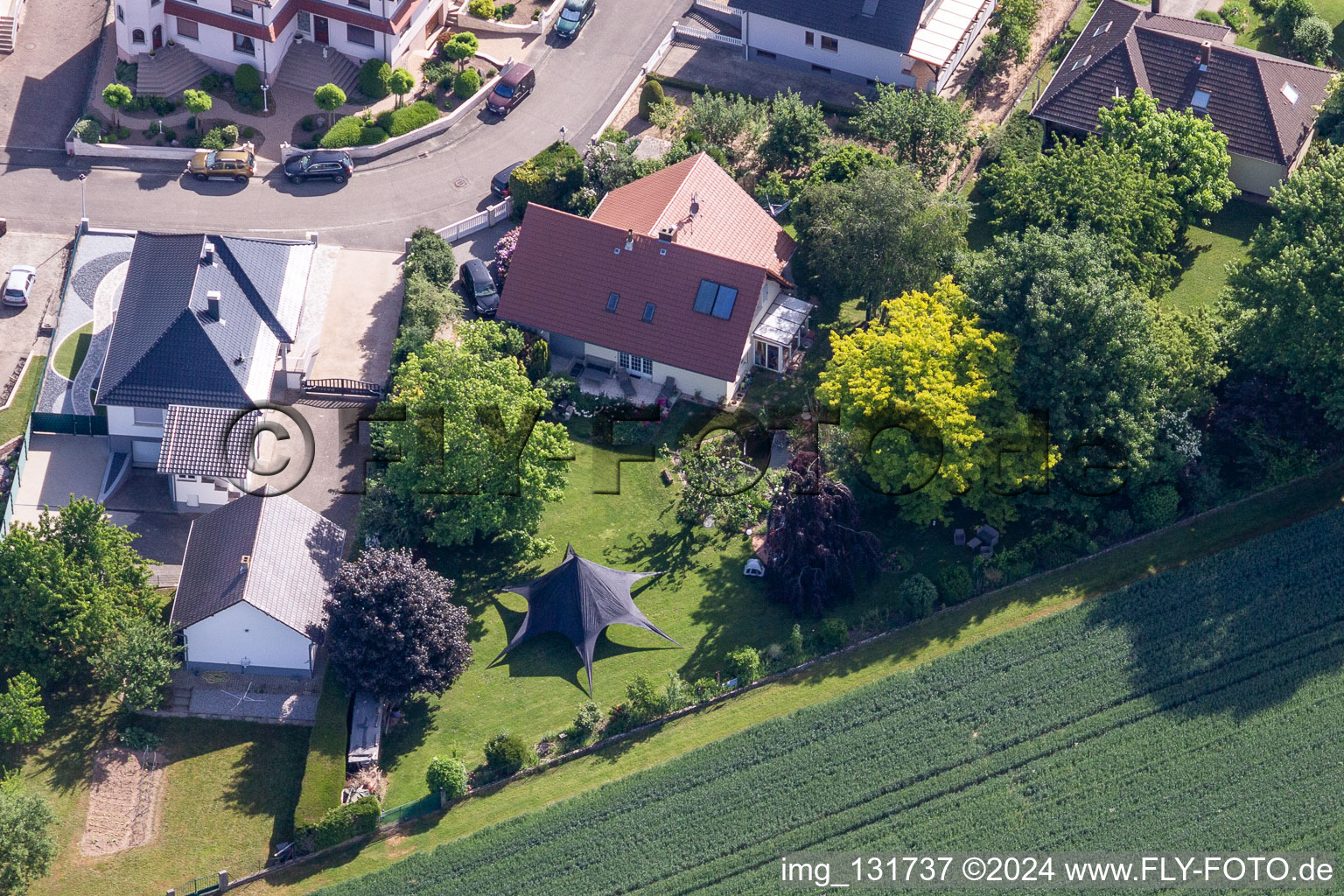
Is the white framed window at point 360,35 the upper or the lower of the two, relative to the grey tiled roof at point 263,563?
upper

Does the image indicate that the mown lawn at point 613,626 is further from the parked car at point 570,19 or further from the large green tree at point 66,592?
the parked car at point 570,19

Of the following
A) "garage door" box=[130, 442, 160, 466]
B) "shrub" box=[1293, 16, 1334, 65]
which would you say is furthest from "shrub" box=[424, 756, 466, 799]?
"shrub" box=[1293, 16, 1334, 65]

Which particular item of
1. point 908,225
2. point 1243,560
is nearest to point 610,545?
Result: point 908,225

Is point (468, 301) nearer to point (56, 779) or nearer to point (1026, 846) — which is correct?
point (56, 779)

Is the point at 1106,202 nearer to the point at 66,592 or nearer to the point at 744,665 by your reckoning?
the point at 744,665

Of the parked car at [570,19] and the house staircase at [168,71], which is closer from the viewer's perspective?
the house staircase at [168,71]

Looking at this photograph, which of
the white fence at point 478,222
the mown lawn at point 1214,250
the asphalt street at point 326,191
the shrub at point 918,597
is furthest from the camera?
the asphalt street at point 326,191

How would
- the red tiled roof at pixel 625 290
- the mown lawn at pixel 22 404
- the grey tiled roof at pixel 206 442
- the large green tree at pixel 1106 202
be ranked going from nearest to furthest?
the grey tiled roof at pixel 206 442, the mown lawn at pixel 22 404, the red tiled roof at pixel 625 290, the large green tree at pixel 1106 202

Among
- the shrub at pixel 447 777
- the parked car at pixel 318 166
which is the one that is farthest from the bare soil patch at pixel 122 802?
the parked car at pixel 318 166
